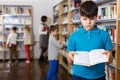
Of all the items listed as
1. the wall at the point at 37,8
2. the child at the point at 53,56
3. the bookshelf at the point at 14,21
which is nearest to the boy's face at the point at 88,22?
the child at the point at 53,56

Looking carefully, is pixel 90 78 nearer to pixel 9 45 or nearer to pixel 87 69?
pixel 87 69

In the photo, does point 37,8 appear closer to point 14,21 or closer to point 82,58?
point 14,21

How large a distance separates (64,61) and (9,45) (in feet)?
7.95

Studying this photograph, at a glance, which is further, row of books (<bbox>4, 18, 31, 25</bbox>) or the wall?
the wall

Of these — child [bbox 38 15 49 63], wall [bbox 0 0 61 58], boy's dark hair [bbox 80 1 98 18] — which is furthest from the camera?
wall [bbox 0 0 61 58]

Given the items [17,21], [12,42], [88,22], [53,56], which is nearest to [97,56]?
[88,22]

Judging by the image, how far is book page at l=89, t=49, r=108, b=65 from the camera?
2.12 meters

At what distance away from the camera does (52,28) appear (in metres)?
5.03

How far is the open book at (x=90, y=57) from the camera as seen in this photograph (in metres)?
2.13

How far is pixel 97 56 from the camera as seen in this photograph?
2.14 m

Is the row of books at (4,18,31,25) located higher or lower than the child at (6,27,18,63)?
higher

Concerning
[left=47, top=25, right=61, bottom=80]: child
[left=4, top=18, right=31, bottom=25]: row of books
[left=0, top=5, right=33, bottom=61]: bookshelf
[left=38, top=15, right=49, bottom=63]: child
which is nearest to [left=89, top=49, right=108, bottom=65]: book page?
[left=47, top=25, right=61, bottom=80]: child

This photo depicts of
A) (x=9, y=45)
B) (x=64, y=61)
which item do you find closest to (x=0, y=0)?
(x=9, y=45)

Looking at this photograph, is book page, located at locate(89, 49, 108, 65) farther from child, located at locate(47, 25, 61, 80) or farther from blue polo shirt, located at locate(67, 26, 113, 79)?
child, located at locate(47, 25, 61, 80)
